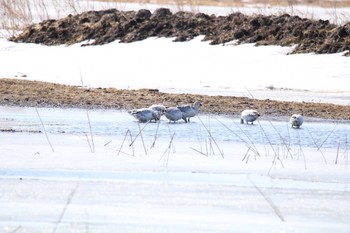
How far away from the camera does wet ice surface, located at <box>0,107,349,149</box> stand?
12453 millimetres

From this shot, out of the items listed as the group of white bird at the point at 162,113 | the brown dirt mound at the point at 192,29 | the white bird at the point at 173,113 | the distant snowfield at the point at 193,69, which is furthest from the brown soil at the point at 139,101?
the brown dirt mound at the point at 192,29

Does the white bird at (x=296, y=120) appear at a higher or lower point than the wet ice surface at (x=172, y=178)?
lower

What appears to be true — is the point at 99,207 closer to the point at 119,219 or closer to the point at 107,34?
the point at 119,219

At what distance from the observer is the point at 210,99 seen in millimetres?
16812

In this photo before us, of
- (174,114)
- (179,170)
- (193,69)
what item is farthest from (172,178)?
(193,69)

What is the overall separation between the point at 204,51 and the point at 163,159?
1214 centimetres

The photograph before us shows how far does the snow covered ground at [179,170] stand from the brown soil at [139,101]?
2.36 ft

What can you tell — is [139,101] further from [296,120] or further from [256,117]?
[296,120]

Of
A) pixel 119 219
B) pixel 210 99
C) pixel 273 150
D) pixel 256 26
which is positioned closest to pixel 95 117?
pixel 210 99

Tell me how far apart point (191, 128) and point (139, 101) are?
3.39 m

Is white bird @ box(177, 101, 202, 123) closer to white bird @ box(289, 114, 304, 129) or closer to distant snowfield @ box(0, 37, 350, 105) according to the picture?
white bird @ box(289, 114, 304, 129)

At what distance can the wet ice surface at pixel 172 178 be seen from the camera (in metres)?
7.28

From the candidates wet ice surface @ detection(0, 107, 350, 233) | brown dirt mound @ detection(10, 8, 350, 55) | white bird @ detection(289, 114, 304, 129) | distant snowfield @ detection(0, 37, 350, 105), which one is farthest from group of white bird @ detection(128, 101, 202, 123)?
brown dirt mound @ detection(10, 8, 350, 55)

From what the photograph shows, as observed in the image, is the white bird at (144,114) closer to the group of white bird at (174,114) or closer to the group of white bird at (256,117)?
the group of white bird at (174,114)
